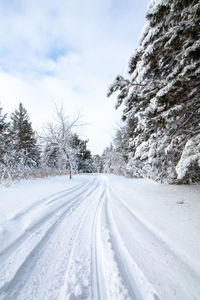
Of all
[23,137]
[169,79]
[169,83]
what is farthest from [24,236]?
[23,137]

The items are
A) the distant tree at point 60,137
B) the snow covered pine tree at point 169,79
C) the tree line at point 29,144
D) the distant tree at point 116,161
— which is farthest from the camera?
the distant tree at point 116,161

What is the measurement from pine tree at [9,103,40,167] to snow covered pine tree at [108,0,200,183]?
50.0 feet

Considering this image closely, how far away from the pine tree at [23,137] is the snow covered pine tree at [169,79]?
1524cm

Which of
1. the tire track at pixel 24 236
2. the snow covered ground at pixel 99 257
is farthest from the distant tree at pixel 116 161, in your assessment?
the snow covered ground at pixel 99 257

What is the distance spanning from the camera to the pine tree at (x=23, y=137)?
16.0 m

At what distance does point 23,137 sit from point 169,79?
18.4 meters

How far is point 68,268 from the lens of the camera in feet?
4.43

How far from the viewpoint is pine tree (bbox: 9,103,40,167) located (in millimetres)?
15951

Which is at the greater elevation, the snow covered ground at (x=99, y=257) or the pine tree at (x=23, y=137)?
the pine tree at (x=23, y=137)

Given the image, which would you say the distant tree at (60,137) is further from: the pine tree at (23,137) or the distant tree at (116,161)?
the distant tree at (116,161)

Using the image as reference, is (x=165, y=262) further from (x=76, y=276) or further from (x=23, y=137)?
(x=23, y=137)

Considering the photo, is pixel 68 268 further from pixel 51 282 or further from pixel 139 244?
pixel 139 244

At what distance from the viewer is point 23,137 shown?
1655 centimetres

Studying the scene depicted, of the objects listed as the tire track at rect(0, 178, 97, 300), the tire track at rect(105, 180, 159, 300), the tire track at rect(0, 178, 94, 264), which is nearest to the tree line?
the tire track at rect(0, 178, 94, 264)
